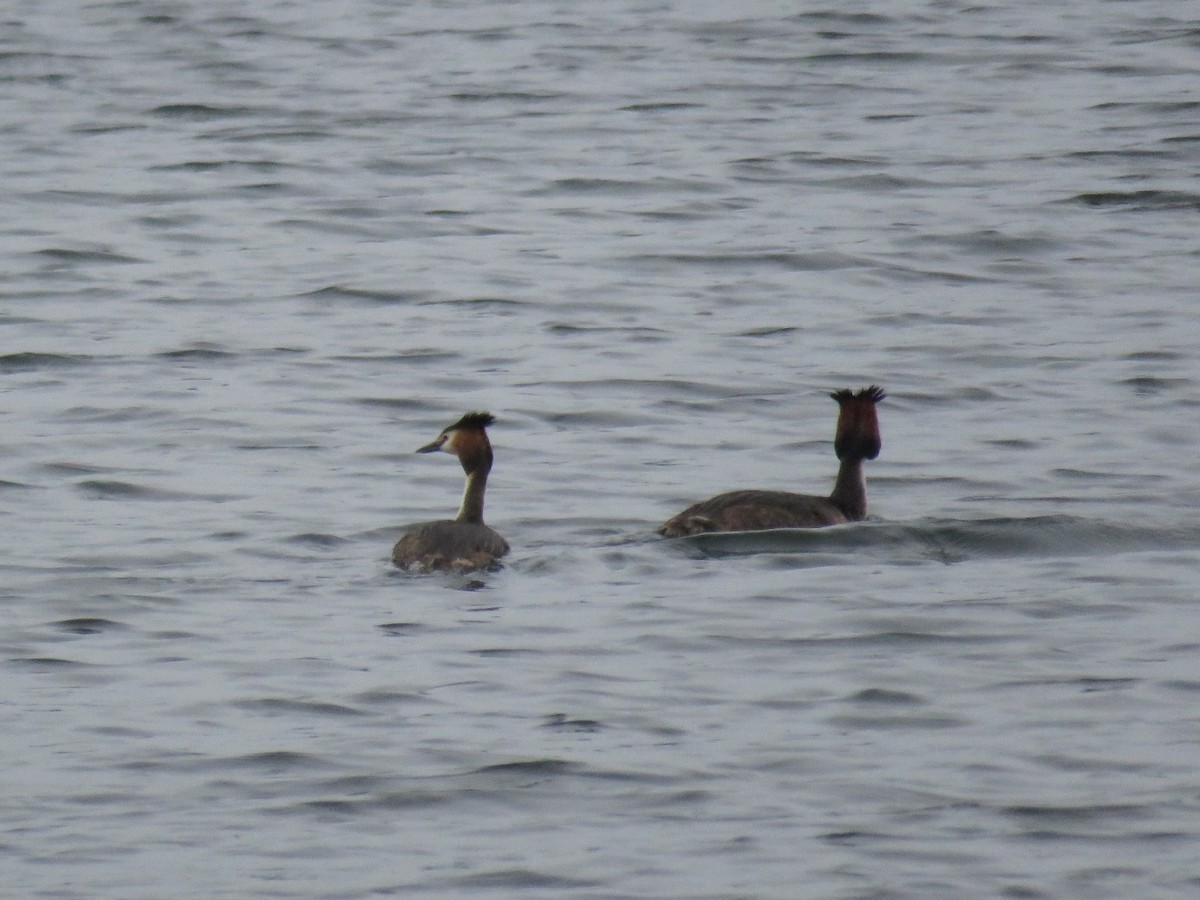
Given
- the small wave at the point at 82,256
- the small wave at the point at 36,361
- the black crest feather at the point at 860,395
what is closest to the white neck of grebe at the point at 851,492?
the black crest feather at the point at 860,395

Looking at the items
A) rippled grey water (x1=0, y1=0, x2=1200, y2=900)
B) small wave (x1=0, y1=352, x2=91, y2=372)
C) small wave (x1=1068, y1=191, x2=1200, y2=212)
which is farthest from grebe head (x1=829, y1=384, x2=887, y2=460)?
small wave (x1=1068, y1=191, x2=1200, y2=212)

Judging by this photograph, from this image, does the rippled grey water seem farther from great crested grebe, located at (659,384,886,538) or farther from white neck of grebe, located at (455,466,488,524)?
white neck of grebe, located at (455,466,488,524)

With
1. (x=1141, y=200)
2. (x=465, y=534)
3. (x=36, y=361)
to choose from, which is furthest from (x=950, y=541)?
(x=1141, y=200)

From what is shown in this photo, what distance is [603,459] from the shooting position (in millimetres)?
14102

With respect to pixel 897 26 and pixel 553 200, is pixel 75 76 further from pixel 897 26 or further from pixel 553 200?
pixel 897 26

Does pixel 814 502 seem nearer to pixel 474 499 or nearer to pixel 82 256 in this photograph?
pixel 474 499

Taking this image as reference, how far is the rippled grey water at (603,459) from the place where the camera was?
27.3 feet

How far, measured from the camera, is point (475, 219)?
2183cm

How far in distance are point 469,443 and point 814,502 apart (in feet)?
5.32

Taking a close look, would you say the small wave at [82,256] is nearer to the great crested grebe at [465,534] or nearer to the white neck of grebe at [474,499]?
the great crested grebe at [465,534]

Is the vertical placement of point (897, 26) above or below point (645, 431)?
above

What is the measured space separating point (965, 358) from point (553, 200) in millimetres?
6727

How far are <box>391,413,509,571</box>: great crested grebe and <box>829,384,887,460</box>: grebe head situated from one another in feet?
5.89

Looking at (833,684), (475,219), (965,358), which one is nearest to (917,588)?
(833,684)
